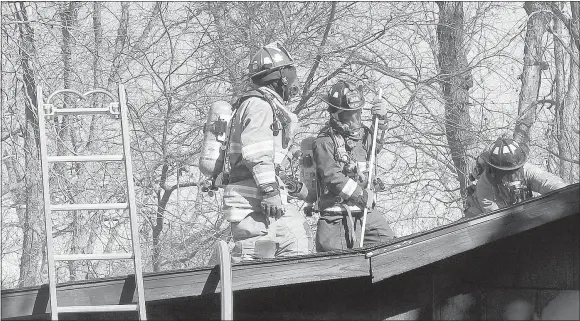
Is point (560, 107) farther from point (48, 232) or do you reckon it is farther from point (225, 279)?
point (48, 232)

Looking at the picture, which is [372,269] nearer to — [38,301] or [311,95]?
[38,301]

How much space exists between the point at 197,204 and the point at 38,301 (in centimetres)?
730

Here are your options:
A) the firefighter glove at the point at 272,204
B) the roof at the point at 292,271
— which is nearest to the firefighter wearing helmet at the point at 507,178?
the firefighter glove at the point at 272,204

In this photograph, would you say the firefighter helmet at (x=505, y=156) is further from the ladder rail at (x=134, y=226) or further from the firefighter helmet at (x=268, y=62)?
the ladder rail at (x=134, y=226)

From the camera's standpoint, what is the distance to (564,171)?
40.3 feet

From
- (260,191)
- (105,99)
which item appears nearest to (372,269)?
(260,191)

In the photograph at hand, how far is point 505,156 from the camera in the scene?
7.39 m

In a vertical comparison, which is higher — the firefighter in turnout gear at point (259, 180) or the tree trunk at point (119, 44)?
the tree trunk at point (119, 44)

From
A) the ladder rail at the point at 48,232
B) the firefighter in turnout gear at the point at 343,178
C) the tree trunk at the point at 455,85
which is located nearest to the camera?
the ladder rail at the point at 48,232

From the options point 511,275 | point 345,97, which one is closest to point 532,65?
point 345,97

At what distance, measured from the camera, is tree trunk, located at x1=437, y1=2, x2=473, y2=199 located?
11.6 meters

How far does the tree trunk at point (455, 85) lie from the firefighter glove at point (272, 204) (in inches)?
245

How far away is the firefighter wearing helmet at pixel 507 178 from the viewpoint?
731 centimetres

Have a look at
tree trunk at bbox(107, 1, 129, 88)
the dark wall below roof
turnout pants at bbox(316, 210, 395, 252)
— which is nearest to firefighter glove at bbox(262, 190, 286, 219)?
turnout pants at bbox(316, 210, 395, 252)
